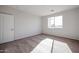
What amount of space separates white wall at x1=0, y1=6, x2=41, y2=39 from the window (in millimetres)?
1529

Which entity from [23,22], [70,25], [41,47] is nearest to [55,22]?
[70,25]

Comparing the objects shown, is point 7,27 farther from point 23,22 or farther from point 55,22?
point 55,22

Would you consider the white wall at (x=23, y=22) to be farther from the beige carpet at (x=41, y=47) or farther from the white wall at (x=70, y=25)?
the white wall at (x=70, y=25)

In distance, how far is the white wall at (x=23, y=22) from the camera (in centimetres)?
400

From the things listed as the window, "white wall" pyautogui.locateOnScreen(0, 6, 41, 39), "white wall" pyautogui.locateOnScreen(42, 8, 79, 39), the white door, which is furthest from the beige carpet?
the window

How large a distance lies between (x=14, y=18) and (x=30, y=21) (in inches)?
69.6

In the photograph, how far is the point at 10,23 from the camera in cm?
389

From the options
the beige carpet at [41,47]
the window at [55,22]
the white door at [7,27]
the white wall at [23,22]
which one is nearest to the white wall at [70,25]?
the window at [55,22]

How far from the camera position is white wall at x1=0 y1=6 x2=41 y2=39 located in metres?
4.00

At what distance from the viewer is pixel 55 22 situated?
6.00 m

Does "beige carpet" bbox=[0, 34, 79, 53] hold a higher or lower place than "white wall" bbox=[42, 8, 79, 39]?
lower

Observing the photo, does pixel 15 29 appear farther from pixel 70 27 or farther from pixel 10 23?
pixel 70 27

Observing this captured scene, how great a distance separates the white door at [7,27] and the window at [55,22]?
4.06 meters

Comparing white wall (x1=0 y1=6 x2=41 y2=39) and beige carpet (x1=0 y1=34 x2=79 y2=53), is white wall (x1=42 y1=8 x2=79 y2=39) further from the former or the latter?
white wall (x1=0 y1=6 x2=41 y2=39)
